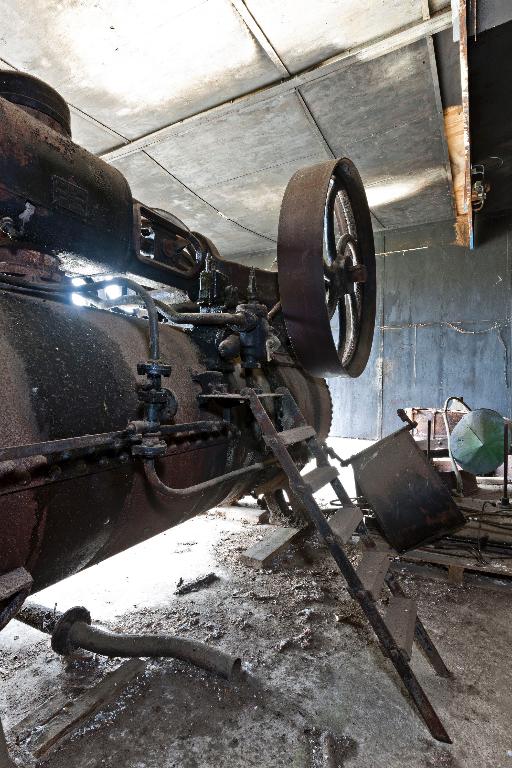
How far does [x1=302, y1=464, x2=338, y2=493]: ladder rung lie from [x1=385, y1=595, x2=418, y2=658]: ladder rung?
64 centimetres

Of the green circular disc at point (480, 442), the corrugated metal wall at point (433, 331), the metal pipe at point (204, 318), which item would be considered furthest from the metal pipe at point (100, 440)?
the corrugated metal wall at point (433, 331)

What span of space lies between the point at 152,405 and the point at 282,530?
230 centimetres

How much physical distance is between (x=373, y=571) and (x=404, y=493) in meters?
1.19

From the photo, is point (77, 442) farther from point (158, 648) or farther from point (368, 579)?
point (368, 579)

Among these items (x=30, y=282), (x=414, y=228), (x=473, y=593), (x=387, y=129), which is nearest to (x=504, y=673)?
(x=473, y=593)

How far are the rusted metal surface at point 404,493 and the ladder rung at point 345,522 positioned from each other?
862mm

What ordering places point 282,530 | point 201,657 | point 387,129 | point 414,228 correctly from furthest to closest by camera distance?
point 414,228, point 387,129, point 282,530, point 201,657

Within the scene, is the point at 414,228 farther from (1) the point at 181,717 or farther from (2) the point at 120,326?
(1) the point at 181,717

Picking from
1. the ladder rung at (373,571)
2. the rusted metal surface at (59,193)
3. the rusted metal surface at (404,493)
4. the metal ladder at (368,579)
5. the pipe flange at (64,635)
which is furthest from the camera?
the rusted metal surface at (404,493)

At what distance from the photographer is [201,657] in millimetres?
1856

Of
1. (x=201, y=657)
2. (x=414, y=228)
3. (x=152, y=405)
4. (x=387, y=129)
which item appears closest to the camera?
(x=152, y=405)

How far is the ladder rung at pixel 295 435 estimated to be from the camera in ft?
6.58

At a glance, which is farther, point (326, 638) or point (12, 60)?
point (12, 60)

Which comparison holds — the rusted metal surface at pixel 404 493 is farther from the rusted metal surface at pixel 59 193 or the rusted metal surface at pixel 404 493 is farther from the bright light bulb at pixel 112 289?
the rusted metal surface at pixel 59 193
